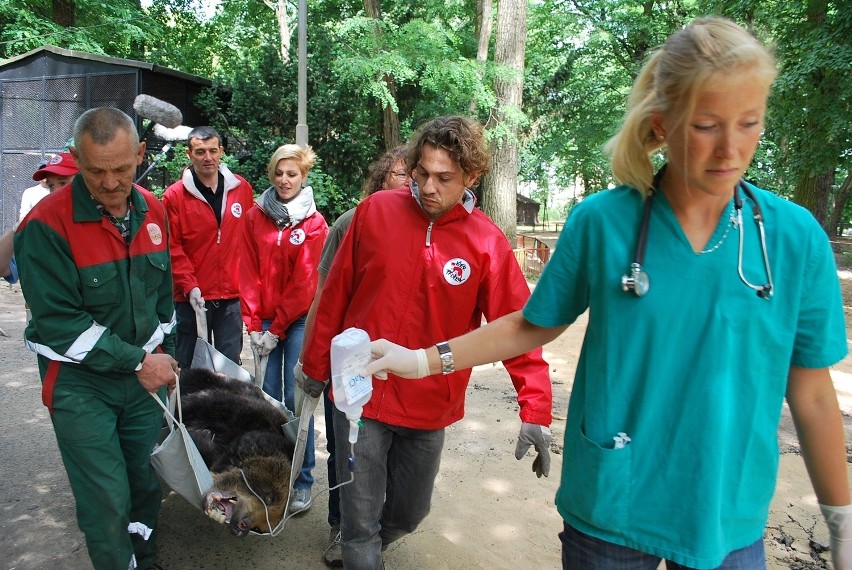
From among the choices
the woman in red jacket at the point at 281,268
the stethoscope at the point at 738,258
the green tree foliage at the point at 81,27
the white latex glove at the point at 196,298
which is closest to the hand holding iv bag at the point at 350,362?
the stethoscope at the point at 738,258

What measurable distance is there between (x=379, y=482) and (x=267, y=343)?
1861 mm

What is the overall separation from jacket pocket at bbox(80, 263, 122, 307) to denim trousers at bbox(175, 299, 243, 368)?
2.17 meters

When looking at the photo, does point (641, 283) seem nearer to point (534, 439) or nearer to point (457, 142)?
point (534, 439)

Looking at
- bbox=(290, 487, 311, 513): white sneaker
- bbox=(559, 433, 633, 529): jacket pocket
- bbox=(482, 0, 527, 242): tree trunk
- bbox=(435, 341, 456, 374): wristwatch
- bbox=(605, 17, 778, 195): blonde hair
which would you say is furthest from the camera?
bbox=(482, 0, 527, 242): tree trunk

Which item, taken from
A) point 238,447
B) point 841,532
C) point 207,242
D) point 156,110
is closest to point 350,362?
point 841,532

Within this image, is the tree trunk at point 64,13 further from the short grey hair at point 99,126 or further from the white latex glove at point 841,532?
the white latex glove at point 841,532

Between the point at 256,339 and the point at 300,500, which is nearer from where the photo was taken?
the point at 300,500

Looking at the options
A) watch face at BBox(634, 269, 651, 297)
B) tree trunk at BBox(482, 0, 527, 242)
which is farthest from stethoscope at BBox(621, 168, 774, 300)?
tree trunk at BBox(482, 0, 527, 242)

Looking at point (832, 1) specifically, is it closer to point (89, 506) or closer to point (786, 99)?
point (786, 99)

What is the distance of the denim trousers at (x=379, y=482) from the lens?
2781mm

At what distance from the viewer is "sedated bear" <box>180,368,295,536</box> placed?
3.27m

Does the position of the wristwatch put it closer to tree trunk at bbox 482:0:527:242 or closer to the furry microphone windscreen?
the furry microphone windscreen

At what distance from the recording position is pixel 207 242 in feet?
17.1

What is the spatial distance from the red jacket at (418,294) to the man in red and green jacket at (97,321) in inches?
32.5
